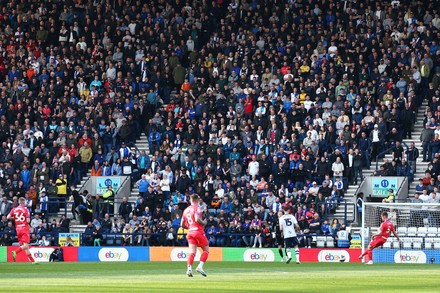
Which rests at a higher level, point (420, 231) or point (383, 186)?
point (383, 186)

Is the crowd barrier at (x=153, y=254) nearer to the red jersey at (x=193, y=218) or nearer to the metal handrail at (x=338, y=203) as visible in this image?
the metal handrail at (x=338, y=203)

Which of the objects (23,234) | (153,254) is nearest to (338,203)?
(153,254)

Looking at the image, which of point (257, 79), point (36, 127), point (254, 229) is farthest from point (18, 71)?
point (254, 229)

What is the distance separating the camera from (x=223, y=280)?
2658cm

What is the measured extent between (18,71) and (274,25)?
12.7 metres

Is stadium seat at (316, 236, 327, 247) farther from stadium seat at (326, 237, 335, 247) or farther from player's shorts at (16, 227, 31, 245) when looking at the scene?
player's shorts at (16, 227, 31, 245)

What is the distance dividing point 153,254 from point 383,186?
9469mm

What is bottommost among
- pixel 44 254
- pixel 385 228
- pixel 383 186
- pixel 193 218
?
Answer: pixel 44 254

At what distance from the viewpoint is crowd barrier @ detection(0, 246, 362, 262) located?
4241cm

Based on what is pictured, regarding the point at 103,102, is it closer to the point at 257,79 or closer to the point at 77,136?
the point at 77,136

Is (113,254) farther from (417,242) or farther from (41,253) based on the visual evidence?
(417,242)

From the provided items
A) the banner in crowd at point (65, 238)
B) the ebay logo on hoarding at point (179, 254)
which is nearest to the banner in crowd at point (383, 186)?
the ebay logo on hoarding at point (179, 254)

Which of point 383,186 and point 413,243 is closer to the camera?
point 413,243

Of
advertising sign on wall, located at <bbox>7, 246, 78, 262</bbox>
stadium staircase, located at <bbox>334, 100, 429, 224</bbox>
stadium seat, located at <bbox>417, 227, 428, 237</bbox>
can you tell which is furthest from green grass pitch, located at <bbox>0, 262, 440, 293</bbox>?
stadium staircase, located at <bbox>334, 100, 429, 224</bbox>
